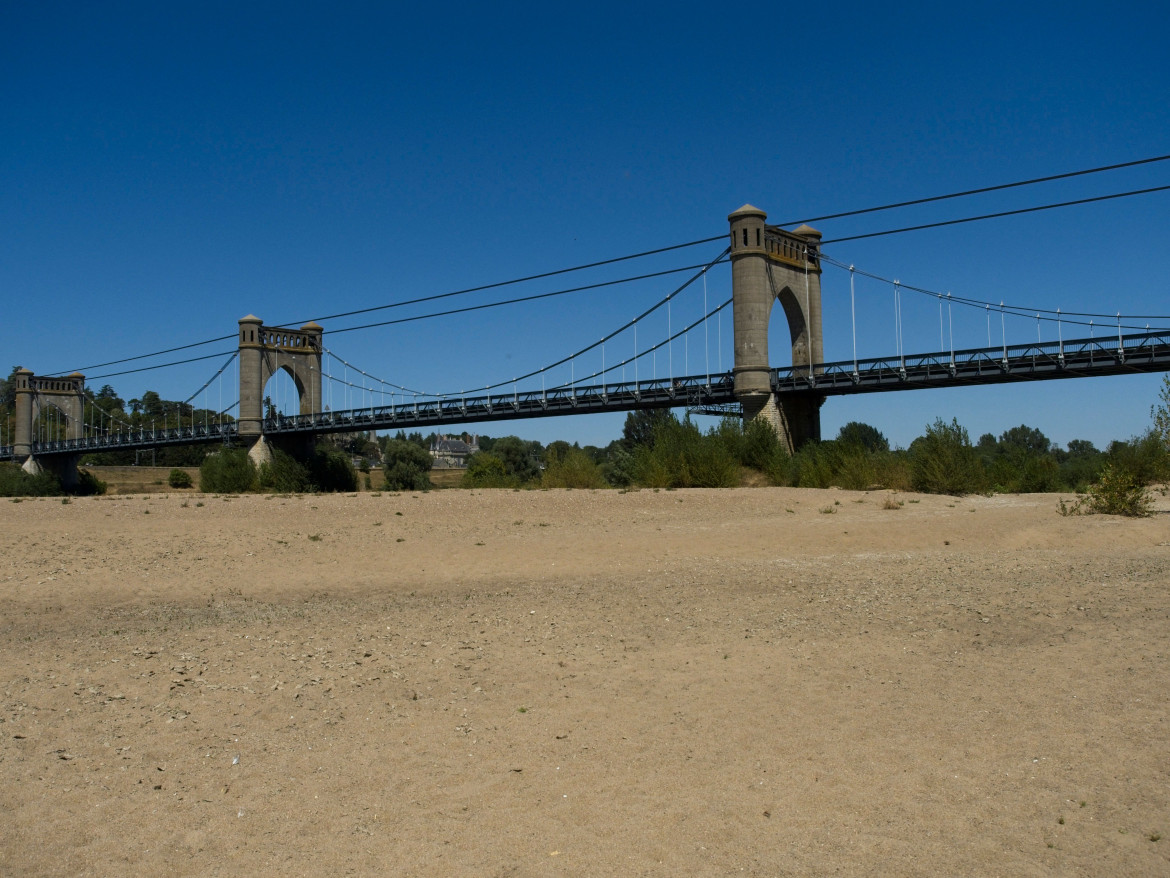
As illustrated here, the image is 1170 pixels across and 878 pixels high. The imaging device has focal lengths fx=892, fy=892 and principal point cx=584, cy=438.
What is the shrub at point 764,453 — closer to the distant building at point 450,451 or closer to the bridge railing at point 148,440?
the bridge railing at point 148,440

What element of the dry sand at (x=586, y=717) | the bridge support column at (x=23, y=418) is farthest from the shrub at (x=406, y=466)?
the dry sand at (x=586, y=717)

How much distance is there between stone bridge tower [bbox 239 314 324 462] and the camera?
2111 inches

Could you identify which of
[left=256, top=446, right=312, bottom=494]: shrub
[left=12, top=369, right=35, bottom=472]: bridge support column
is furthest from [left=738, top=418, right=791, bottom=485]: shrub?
[left=12, top=369, right=35, bottom=472]: bridge support column

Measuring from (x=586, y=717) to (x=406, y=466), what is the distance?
168ft

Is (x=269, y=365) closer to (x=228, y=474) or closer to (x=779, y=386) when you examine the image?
(x=228, y=474)

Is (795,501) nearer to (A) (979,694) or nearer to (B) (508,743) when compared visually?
(A) (979,694)

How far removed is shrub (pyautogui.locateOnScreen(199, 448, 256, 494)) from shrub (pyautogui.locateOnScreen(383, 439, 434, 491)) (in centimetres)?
1162

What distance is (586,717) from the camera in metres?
6.19

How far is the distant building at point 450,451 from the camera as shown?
424 feet

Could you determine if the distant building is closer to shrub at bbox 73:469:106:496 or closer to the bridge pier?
shrub at bbox 73:469:106:496

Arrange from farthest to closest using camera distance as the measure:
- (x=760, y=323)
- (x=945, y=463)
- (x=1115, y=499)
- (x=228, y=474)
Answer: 1. (x=228, y=474)
2. (x=760, y=323)
3. (x=945, y=463)
4. (x=1115, y=499)

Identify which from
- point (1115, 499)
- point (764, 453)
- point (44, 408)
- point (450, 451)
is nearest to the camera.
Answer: point (1115, 499)

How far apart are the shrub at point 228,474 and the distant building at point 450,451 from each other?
80.6 metres

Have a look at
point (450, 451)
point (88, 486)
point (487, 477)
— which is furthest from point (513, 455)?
point (450, 451)
